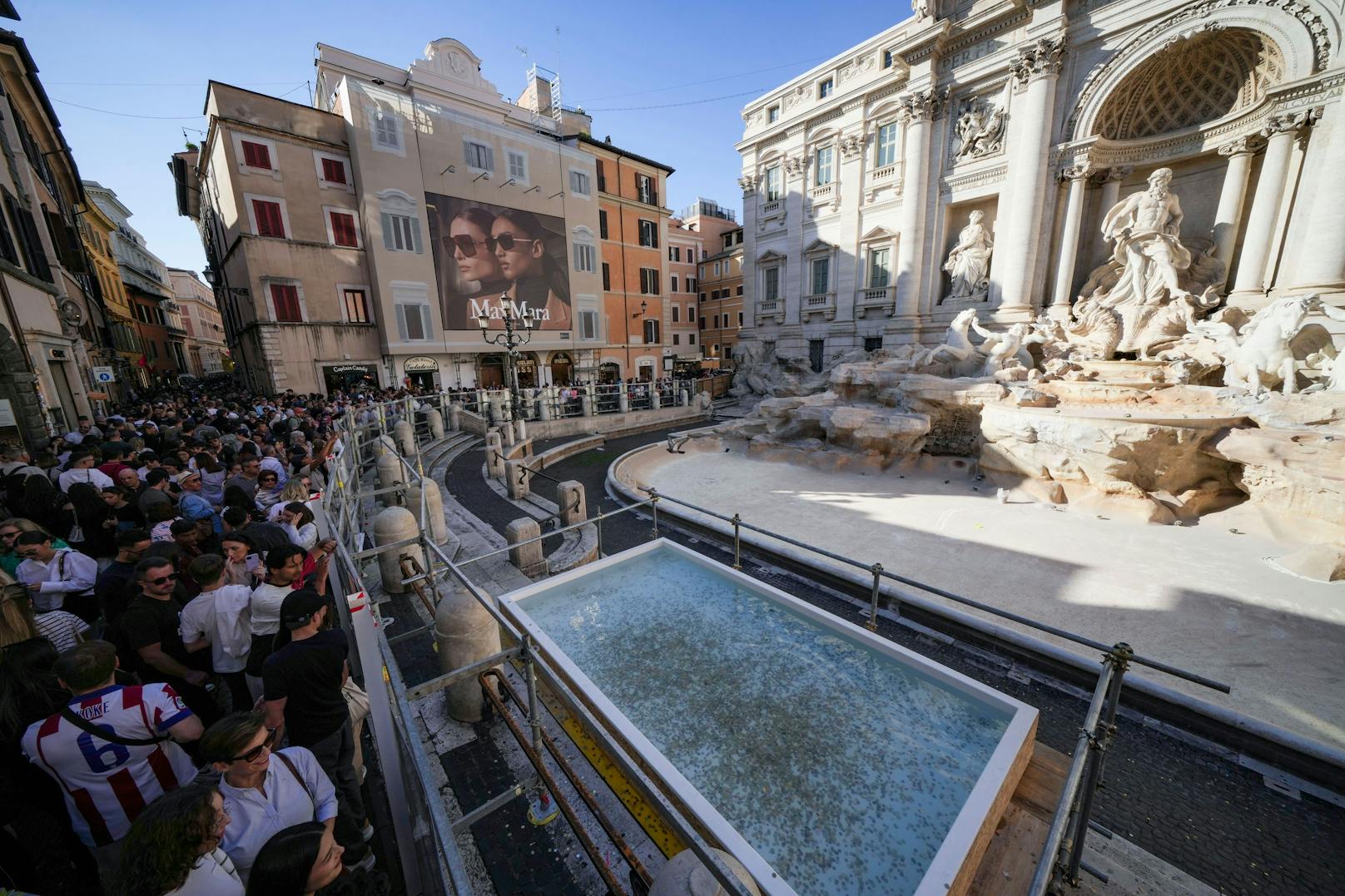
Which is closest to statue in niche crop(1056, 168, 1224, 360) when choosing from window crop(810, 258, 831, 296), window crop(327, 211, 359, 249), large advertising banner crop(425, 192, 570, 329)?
window crop(810, 258, 831, 296)

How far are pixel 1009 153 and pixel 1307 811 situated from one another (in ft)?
68.9

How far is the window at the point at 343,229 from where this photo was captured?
21406mm

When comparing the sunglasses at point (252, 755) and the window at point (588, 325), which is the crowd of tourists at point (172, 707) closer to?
the sunglasses at point (252, 755)

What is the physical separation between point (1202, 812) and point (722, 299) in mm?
39576

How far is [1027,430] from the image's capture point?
10906mm

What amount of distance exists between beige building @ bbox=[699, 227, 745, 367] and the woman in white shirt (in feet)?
125

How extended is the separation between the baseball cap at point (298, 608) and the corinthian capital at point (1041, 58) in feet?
79.3

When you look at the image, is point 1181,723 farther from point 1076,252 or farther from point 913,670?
point 1076,252

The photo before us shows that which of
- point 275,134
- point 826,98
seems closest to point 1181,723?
point 826,98

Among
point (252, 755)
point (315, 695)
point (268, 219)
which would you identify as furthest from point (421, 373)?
point (252, 755)

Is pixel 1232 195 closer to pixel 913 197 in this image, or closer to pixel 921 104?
pixel 913 197

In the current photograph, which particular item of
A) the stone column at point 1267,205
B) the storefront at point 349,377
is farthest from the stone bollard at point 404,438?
the stone column at point 1267,205

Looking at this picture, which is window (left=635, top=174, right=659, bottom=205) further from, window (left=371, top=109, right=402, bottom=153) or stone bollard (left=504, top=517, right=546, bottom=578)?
stone bollard (left=504, top=517, right=546, bottom=578)

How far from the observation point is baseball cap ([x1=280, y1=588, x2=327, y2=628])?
2.80m
